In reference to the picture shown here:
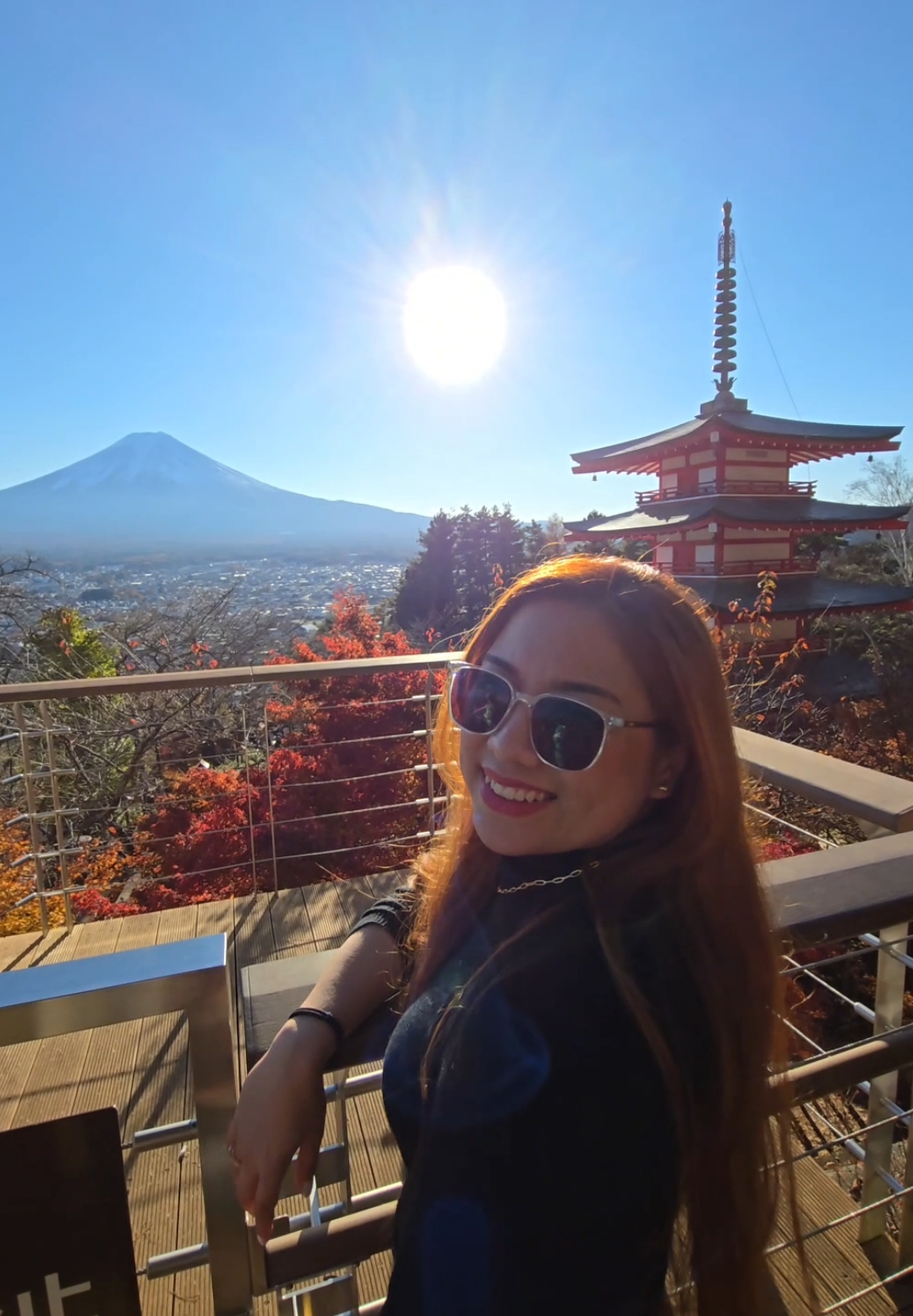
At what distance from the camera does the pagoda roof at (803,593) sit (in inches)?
519

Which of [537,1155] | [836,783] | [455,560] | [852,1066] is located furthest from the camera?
[455,560]

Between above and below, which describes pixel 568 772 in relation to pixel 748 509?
below

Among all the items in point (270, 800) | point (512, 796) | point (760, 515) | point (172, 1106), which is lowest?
point (172, 1106)

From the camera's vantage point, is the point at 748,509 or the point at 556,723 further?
the point at 748,509

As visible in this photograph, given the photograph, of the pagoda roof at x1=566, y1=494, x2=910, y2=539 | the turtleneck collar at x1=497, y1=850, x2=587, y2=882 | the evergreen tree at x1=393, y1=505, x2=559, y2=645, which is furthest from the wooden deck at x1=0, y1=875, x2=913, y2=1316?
the evergreen tree at x1=393, y1=505, x2=559, y2=645

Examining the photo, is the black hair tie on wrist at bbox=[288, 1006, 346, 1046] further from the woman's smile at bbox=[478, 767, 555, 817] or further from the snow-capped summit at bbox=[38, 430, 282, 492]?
the snow-capped summit at bbox=[38, 430, 282, 492]

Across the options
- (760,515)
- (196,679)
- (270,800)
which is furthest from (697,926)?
(760,515)

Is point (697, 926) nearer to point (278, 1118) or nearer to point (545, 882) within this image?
point (545, 882)

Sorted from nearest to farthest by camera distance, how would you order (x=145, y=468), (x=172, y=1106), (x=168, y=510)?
1. (x=172, y=1106)
2. (x=168, y=510)
3. (x=145, y=468)

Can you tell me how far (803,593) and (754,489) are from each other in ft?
7.23

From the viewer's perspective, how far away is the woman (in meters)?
0.59

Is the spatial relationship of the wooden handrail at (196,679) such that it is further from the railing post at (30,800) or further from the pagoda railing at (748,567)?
the pagoda railing at (748,567)

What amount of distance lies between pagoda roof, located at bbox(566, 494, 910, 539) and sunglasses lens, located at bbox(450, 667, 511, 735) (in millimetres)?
13116

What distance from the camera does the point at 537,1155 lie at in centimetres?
59
